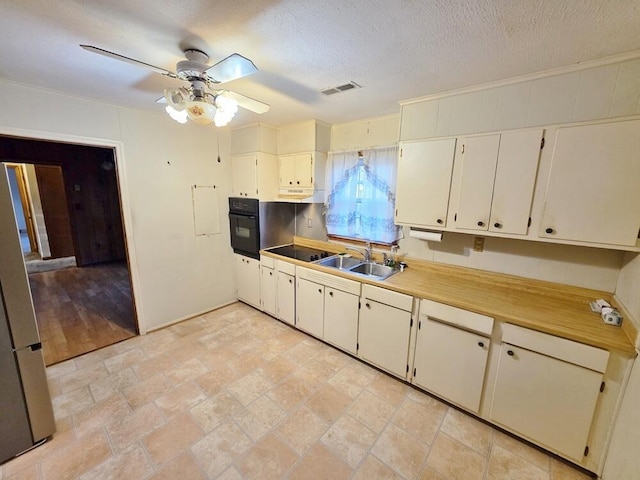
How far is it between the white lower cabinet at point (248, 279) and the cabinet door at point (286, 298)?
43cm

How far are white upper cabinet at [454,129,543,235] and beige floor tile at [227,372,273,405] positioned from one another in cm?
210

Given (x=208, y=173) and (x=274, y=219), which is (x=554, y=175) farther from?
(x=208, y=173)

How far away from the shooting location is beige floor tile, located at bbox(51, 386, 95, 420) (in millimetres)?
1973

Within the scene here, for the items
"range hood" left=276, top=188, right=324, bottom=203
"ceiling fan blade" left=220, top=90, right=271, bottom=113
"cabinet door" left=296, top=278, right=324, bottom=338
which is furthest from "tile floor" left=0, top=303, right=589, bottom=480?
"ceiling fan blade" left=220, top=90, right=271, bottom=113

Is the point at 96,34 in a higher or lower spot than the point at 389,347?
higher

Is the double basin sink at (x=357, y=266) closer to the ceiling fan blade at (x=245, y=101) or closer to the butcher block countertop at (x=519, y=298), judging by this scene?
the butcher block countertop at (x=519, y=298)

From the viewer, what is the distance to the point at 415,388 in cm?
227

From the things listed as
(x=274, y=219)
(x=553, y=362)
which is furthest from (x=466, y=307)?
(x=274, y=219)

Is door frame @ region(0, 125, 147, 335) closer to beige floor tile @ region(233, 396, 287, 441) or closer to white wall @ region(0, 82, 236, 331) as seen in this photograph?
white wall @ region(0, 82, 236, 331)

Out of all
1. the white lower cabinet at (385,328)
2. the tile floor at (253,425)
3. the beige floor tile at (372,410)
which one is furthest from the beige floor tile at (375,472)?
the white lower cabinet at (385,328)

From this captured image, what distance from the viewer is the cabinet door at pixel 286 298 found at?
3.08 meters

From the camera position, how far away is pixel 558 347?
5.14ft

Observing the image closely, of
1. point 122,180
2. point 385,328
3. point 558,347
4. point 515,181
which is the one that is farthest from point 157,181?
point 558,347

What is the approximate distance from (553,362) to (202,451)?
88.3 inches
